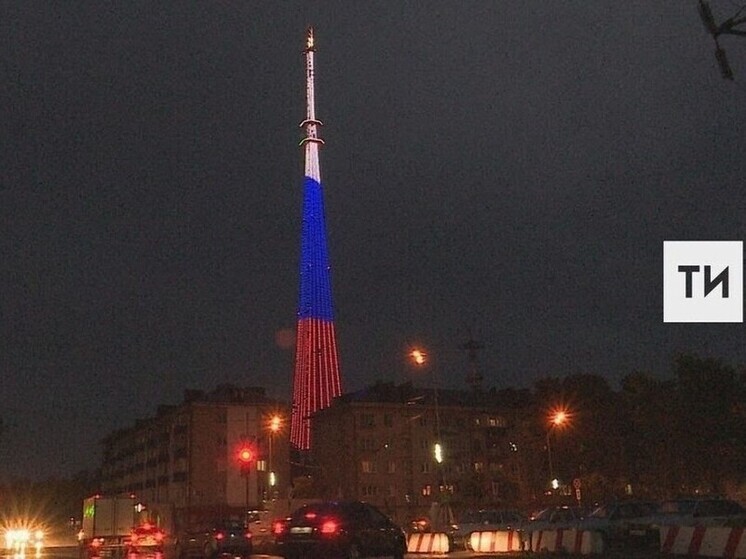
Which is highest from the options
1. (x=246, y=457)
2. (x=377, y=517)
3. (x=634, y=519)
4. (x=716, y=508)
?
(x=246, y=457)

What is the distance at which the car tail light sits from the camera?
2375cm

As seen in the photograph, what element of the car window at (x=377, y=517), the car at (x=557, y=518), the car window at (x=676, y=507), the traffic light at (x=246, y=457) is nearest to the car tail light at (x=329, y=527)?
the car window at (x=377, y=517)

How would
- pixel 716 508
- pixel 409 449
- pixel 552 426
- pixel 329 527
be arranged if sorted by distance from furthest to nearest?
pixel 409 449, pixel 552 426, pixel 716 508, pixel 329 527

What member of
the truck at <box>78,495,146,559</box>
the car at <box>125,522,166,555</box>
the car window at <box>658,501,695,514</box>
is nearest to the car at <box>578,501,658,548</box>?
the car window at <box>658,501,695,514</box>

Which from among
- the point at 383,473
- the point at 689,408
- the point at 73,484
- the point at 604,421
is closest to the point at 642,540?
the point at 689,408

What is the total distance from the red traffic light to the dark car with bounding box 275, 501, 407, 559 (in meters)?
21.9

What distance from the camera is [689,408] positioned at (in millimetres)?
56719

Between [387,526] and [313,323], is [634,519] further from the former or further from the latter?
[313,323]

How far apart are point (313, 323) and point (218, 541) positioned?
9080 cm

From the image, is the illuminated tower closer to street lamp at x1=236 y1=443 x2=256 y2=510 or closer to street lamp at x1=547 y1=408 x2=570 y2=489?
street lamp at x1=547 y1=408 x2=570 y2=489

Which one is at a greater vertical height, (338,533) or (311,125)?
(311,125)

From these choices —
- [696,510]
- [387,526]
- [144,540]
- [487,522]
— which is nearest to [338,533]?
[387,526]

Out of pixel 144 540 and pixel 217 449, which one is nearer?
A: pixel 144 540

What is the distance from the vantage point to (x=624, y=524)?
31578mm
